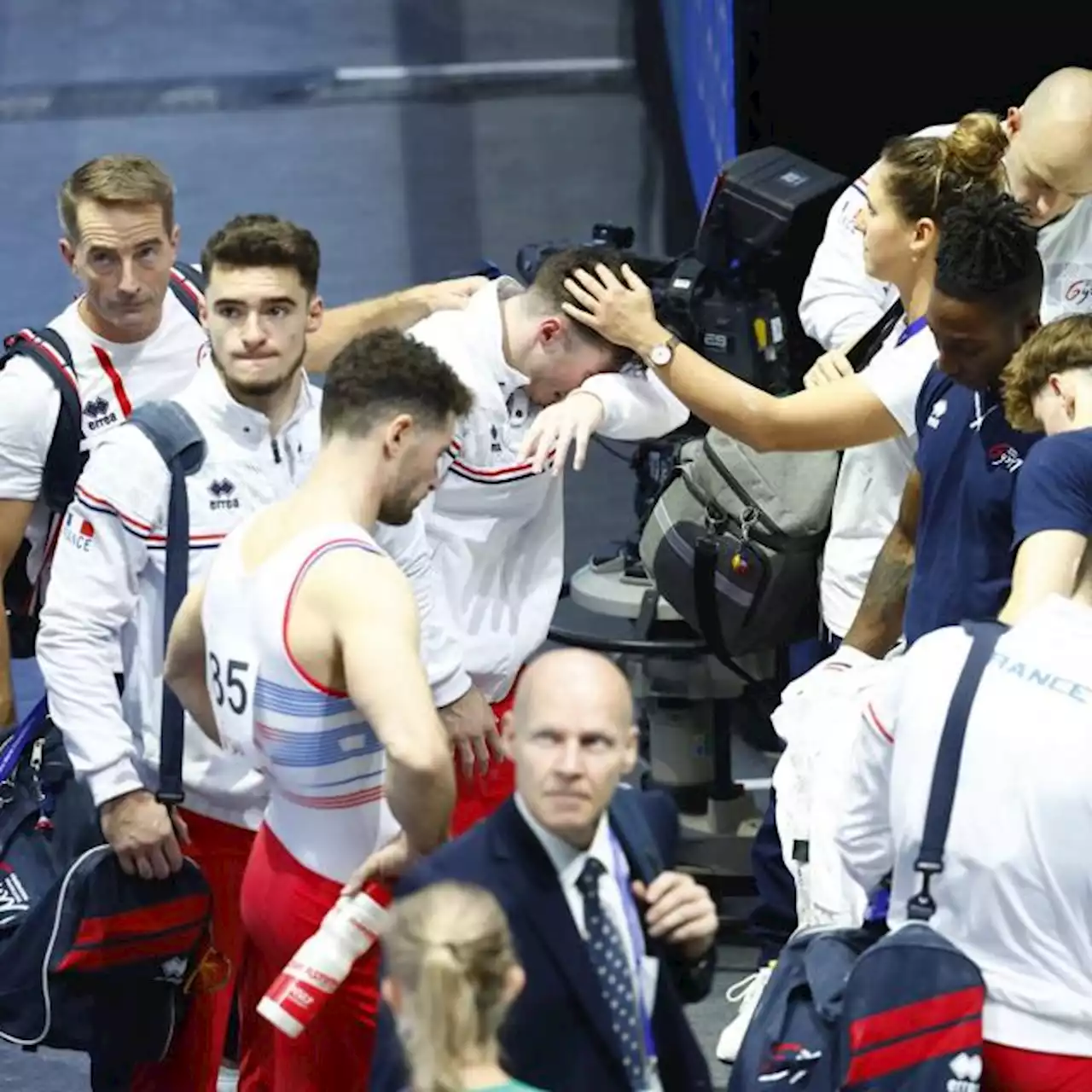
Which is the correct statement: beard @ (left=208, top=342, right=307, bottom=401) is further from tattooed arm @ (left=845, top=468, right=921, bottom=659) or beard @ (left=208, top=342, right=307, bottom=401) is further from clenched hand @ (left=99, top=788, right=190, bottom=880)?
tattooed arm @ (left=845, top=468, right=921, bottom=659)

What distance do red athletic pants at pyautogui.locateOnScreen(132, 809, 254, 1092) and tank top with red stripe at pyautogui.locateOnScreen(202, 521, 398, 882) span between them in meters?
0.54

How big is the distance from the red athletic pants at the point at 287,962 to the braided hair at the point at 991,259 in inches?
56.3

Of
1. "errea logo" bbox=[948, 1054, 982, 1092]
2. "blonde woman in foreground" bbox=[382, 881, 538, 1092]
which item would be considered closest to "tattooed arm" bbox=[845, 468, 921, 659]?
"errea logo" bbox=[948, 1054, 982, 1092]

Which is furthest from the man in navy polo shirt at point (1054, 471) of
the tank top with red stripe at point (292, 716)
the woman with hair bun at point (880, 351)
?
the tank top with red stripe at point (292, 716)

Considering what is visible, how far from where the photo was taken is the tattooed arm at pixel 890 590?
182 inches

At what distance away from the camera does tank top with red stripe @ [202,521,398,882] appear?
3650 millimetres

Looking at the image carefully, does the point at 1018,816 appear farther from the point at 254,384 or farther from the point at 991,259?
the point at 254,384

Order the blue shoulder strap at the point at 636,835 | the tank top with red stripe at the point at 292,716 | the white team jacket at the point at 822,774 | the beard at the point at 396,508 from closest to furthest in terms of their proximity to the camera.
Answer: the blue shoulder strap at the point at 636,835
the tank top with red stripe at the point at 292,716
the beard at the point at 396,508
the white team jacket at the point at 822,774

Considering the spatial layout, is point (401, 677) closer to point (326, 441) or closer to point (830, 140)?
point (326, 441)

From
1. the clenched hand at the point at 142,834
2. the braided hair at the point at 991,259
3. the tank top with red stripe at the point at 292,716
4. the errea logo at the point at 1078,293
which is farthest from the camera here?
the errea logo at the point at 1078,293

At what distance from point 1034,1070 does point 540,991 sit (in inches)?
31.6

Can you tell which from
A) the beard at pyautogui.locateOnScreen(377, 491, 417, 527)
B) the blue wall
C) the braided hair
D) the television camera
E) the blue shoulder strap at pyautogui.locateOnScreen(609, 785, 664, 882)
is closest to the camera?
the blue shoulder strap at pyautogui.locateOnScreen(609, 785, 664, 882)

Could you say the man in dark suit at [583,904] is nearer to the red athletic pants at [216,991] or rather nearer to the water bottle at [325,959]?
the water bottle at [325,959]

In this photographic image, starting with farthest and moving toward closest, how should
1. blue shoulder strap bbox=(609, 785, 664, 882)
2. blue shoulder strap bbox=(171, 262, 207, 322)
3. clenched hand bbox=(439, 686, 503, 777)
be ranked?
blue shoulder strap bbox=(171, 262, 207, 322) → clenched hand bbox=(439, 686, 503, 777) → blue shoulder strap bbox=(609, 785, 664, 882)
